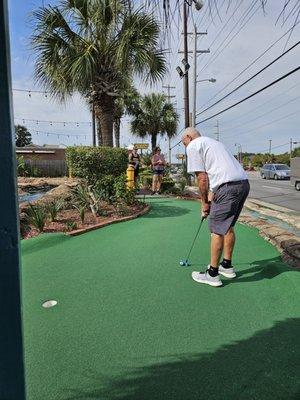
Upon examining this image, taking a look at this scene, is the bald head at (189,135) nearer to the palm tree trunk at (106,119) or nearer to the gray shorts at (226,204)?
the gray shorts at (226,204)

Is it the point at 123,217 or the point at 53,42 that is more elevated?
the point at 53,42

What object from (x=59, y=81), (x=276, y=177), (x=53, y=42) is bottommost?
(x=276, y=177)

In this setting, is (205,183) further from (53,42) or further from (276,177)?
(276,177)

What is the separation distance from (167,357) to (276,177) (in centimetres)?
3370

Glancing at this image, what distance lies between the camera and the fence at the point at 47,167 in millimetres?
26917

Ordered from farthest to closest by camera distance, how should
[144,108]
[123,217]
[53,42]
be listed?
1. [144,108]
2. [53,42]
3. [123,217]

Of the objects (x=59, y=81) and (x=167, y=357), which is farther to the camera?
(x=59, y=81)

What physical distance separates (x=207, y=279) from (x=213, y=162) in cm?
116

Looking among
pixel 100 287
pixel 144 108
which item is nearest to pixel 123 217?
pixel 100 287

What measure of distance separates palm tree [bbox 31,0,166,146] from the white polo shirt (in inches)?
251

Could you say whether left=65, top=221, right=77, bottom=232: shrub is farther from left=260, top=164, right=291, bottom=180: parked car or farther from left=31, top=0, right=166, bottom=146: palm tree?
left=260, top=164, right=291, bottom=180: parked car

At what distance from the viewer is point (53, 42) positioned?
34.8 feet

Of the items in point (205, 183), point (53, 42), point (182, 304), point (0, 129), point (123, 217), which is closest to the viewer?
point (0, 129)

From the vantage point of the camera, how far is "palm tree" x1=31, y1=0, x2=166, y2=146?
10172 millimetres
